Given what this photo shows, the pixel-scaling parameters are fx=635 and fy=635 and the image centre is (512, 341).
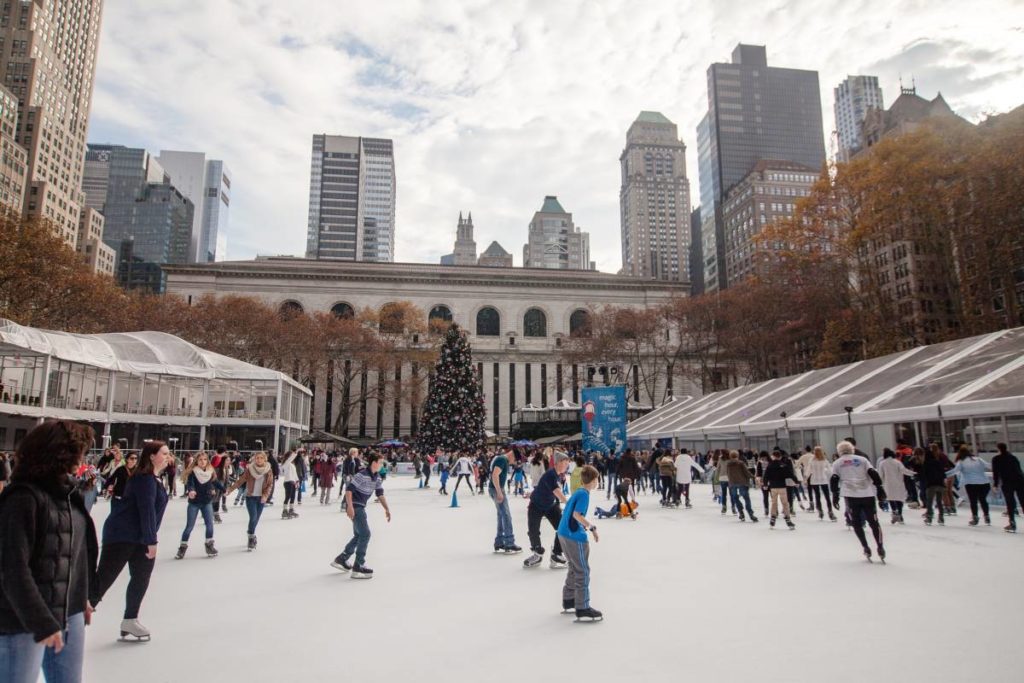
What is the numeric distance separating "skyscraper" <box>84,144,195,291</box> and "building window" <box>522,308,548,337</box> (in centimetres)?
11069

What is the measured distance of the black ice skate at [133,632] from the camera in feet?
17.4

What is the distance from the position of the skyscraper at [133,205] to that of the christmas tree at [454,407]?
5189 inches

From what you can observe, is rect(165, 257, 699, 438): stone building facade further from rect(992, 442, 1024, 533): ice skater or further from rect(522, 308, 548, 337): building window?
rect(992, 442, 1024, 533): ice skater

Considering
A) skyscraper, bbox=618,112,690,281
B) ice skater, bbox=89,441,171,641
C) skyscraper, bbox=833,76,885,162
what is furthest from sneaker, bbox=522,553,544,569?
skyscraper, bbox=833,76,885,162

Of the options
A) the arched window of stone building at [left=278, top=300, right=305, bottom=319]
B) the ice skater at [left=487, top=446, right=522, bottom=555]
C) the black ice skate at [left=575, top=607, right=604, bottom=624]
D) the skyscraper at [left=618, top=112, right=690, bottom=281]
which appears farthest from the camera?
the skyscraper at [left=618, top=112, right=690, bottom=281]

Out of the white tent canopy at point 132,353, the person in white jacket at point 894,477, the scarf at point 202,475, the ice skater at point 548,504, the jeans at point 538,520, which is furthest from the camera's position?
the white tent canopy at point 132,353

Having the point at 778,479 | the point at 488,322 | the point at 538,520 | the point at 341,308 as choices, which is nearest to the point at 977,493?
the point at 778,479

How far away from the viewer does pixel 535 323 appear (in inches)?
2896

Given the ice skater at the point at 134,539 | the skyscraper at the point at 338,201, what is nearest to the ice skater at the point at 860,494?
the ice skater at the point at 134,539

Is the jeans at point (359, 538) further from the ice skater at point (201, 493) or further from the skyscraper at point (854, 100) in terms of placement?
the skyscraper at point (854, 100)

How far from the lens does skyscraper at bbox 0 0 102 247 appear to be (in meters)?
83.9

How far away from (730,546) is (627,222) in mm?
166654

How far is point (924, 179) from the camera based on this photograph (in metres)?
28.0

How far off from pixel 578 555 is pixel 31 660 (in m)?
4.18
